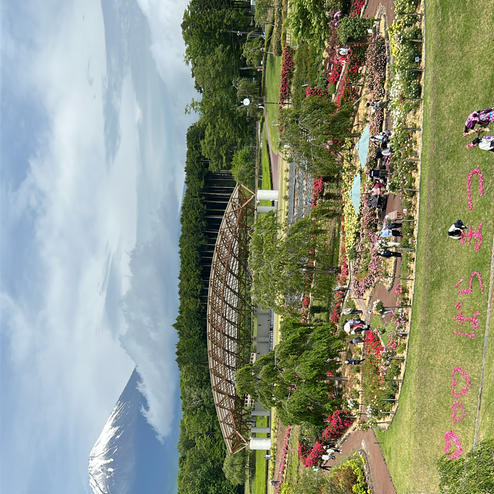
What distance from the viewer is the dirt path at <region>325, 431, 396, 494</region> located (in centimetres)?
3238

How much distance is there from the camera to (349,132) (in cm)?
4153

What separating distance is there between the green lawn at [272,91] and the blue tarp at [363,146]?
24.7m

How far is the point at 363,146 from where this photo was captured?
38.0 metres

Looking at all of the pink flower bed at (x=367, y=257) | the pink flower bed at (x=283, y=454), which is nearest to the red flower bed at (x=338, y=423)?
the pink flower bed at (x=367, y=257)

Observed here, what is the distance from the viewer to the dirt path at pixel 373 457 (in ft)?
106

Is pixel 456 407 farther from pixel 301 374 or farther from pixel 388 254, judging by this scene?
pixel 301 374

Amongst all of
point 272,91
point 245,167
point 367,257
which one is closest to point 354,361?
point 367,257

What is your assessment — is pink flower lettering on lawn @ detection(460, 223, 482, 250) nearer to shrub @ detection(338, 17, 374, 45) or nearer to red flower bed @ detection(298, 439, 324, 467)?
shrub @ detection(338, 17, 374, 45)

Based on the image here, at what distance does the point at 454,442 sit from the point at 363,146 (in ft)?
74.6

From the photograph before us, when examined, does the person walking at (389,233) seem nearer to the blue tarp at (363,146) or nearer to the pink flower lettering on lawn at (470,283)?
the pink flower lettering on lawn at (470,283)

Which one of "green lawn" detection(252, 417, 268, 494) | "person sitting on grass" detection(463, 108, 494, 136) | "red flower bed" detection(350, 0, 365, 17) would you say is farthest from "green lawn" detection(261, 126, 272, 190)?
"person sitting on grass" detection(463, 108, 494, 136)

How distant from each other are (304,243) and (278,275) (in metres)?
3.56

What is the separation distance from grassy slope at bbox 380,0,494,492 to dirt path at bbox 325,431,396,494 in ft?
4.09

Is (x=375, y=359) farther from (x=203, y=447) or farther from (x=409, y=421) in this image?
(x=203, y=447)
